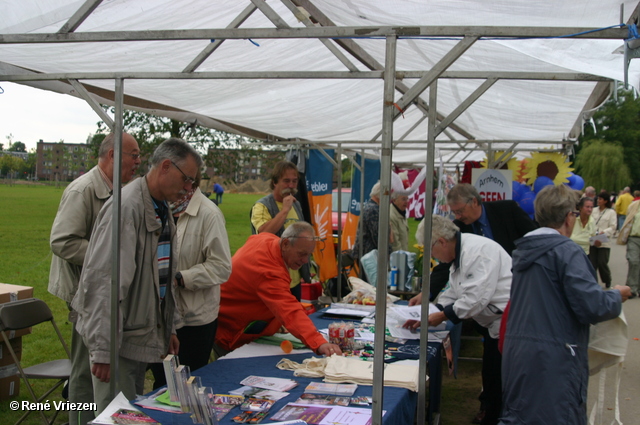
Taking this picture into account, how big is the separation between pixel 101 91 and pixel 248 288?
186 cm

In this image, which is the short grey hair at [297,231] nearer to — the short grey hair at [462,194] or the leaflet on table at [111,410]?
the leaflet on table at [111,410]

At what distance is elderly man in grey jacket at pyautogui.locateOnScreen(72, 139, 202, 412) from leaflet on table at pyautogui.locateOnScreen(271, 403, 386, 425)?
2.49 feet

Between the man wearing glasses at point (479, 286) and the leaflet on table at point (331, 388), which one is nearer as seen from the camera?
the leaflet on table at point (331, 388)

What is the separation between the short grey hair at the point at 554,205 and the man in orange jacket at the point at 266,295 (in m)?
1.28

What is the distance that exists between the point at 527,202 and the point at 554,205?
15.0ft

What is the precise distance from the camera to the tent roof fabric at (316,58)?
7.71 ft

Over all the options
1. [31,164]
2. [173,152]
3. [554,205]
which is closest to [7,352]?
[173,152]

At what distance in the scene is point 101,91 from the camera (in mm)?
3834

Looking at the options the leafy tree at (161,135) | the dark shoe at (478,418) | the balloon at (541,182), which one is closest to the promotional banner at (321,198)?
the balloon at (541,182)

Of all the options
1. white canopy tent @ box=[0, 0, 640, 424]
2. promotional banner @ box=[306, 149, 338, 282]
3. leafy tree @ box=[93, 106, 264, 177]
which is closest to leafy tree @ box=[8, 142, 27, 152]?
leafy tree @ box=[93, 106, 264, 177]

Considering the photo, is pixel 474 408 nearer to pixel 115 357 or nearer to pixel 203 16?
pixel 115 357

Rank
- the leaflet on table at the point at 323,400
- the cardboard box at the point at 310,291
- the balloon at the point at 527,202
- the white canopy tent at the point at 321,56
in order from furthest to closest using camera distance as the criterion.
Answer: the balloon at the point at 527,202, the cardboard box at the point at 310,291, the leaflet on table at the point at 323,400, the white canopy tent at the point at 321,56

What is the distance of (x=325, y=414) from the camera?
2109 millimetres

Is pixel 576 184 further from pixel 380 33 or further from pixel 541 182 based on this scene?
pixel 380 33
